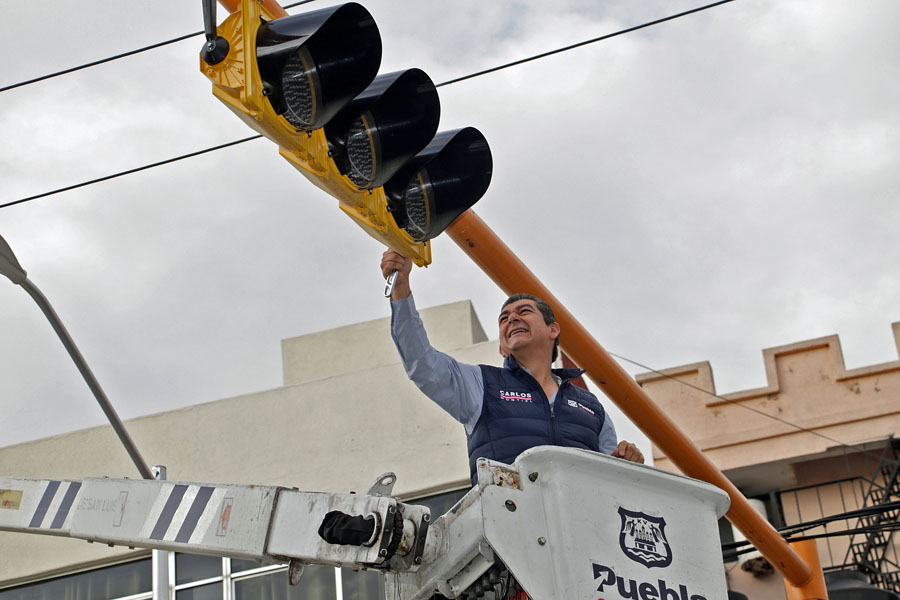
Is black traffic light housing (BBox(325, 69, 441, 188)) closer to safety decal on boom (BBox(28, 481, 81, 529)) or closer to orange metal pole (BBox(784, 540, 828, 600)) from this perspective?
safety decal on boom (BBox(28, 481, 81, 529))

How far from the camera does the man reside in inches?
235

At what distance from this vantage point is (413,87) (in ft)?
17.5

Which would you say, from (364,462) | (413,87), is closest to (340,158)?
(413,87)

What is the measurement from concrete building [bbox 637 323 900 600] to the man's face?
15485mm

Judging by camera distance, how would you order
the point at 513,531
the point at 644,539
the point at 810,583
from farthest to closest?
1. the point at 810,583
2. the point at 644,539
3. the point at 513,531

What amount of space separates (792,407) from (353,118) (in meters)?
18.3

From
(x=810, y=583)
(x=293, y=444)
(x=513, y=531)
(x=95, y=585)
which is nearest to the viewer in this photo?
(x=513, y=531)

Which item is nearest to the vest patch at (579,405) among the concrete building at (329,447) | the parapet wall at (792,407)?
the concrete building at (329,447)

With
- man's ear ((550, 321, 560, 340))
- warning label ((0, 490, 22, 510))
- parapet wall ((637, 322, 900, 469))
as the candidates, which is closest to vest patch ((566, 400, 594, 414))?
man's ear ((550, 321, 560, 340))

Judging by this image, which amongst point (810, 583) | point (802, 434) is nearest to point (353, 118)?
point (810, 583)

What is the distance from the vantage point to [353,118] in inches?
207

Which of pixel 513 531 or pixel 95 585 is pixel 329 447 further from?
pixel 513 531

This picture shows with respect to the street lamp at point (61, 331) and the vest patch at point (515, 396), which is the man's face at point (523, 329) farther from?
the street lamp at point (61, 331)

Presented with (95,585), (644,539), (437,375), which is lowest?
(644,539)
